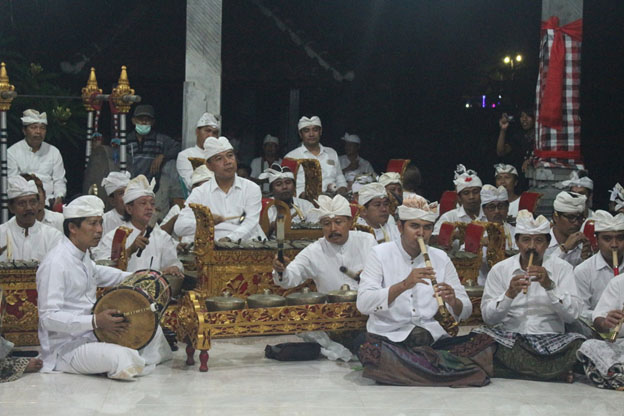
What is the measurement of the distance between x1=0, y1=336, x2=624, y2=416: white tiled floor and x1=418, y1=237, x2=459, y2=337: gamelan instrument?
0.49 m

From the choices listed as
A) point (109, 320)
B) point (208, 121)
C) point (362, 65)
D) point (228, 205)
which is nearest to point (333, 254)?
point (228, 205)

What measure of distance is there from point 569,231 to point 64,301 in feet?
13.9

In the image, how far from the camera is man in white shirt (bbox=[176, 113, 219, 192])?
1046 cm

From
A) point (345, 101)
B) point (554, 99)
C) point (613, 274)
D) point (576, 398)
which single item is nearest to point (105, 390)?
point (576, 398)

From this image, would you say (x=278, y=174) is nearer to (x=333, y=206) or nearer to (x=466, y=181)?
(x=466, y=181)

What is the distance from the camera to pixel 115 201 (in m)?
9.08

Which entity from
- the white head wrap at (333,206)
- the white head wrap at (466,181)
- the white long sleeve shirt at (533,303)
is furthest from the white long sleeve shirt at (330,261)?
the white head wrap at (466,181)

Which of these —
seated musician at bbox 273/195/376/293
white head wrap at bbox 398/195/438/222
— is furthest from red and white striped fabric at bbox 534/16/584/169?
white head wrap at bbox 398/195/438/222

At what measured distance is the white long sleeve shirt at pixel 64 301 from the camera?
684 centimetres

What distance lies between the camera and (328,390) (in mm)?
6680

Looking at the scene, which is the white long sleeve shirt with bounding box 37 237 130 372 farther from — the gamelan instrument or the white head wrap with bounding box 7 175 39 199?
the gamelan instrument

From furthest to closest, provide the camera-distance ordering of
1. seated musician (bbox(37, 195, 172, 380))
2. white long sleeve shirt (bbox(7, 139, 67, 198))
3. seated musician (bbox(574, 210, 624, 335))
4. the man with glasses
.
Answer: white long sleeve shirt (bbox(7, 139, 67, 198)), the man with glasses, seated musician (bbox(574, 210, 624, 335)), seated musician (bbox(37, 195, 172, 380))

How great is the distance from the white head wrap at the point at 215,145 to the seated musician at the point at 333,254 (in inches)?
50.1

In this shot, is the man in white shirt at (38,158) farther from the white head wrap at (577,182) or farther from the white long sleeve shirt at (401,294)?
the white head wrap at (577,182)
